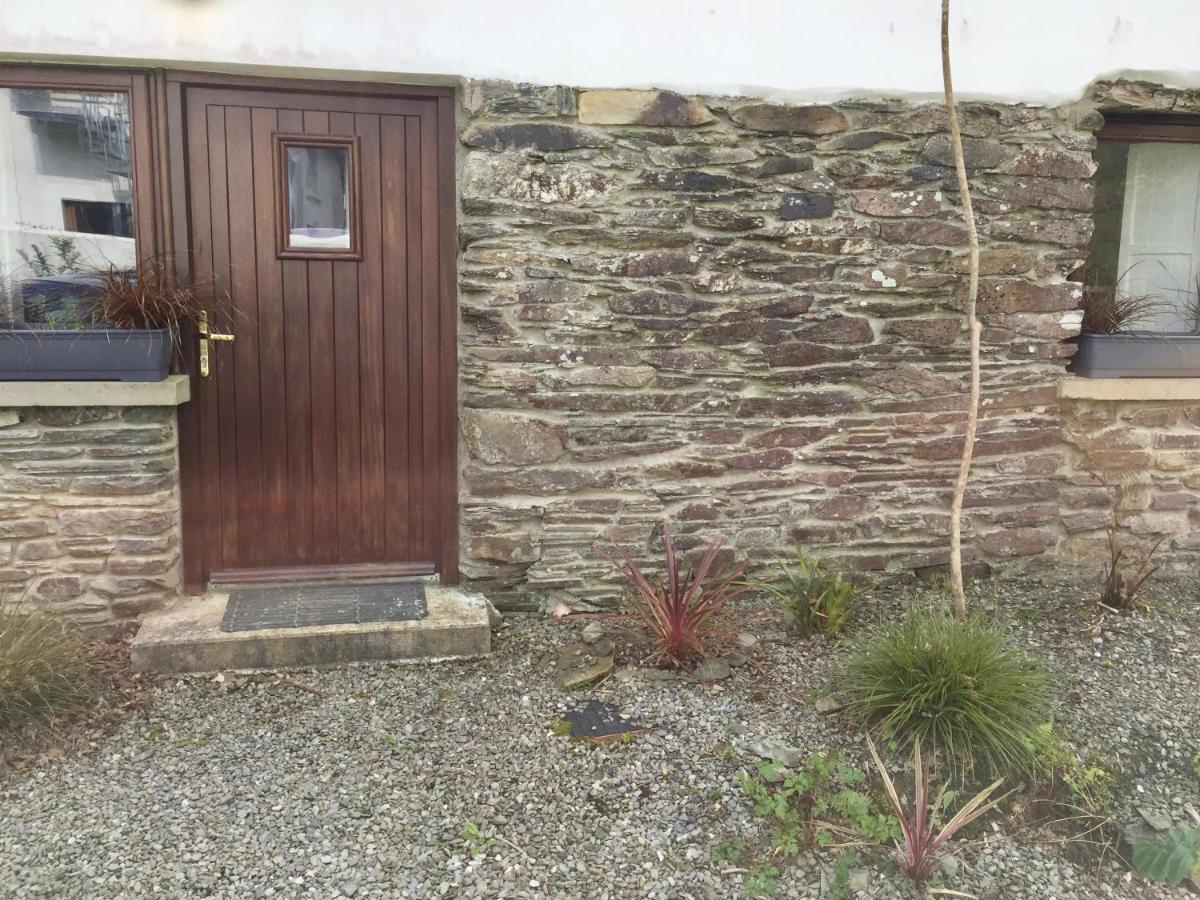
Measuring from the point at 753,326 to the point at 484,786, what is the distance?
218cm

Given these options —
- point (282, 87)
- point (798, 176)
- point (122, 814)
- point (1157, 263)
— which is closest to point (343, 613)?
point (122, 814)

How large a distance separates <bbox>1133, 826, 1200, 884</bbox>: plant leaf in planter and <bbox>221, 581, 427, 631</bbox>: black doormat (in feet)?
8.50

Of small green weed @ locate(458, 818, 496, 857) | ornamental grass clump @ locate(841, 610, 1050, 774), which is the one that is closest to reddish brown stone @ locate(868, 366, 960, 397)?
ornamental grass clump @ locate(841, 610, 1050, 774)

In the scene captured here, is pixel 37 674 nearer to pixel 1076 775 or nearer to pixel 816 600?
pixel 816 600

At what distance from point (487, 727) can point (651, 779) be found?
0.63m

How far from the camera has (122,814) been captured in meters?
2.83

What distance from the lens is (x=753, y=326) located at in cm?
411

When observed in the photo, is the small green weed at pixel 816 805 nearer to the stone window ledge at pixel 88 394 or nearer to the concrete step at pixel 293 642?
the concrete step at pixel 293 642

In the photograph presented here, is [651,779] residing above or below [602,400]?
below

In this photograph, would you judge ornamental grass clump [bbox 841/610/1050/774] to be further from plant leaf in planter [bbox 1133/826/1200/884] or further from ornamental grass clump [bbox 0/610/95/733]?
ornamental grass clump [bbox 0/610/95/733]

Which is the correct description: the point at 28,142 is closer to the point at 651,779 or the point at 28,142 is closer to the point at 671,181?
the point at 671,181

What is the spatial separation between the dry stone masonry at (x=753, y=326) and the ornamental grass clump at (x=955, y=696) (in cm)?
114

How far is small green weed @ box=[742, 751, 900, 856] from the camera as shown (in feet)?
9.02

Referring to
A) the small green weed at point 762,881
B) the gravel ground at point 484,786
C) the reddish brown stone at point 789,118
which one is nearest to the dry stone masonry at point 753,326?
the reddish brown stone at point 789,118
